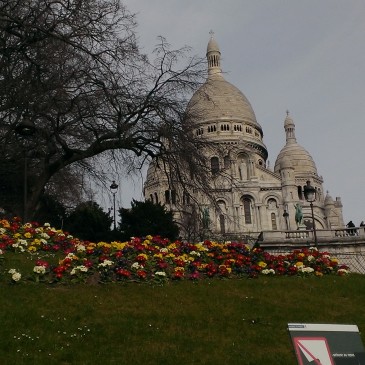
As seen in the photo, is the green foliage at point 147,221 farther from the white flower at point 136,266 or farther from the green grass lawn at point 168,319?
the green grass lawn at point 168,319

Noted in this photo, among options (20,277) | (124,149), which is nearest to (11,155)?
(124,149)

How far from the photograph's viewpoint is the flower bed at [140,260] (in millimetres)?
13719

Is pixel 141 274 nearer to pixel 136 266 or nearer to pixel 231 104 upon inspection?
pixel 136 266

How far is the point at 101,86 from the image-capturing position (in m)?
19.5

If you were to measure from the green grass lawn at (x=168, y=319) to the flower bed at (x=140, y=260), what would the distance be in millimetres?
440

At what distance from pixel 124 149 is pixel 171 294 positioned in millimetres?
8538

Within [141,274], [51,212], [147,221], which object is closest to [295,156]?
[147,221]

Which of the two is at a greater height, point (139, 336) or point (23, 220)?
point (23, 220)

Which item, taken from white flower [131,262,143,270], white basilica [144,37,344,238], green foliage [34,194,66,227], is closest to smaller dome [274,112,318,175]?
white basilica [144,37,344,238]

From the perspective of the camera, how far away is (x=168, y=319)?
1162 cm

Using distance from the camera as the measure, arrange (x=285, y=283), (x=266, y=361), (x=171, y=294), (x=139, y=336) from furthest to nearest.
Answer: (x=285, y=283)
(x=171, y=294)
(x=139, y=336)
(x=266, y=361)

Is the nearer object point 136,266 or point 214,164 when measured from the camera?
point 136,266

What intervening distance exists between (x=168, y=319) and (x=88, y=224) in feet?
43.9

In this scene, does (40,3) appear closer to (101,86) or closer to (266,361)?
(101,86)
